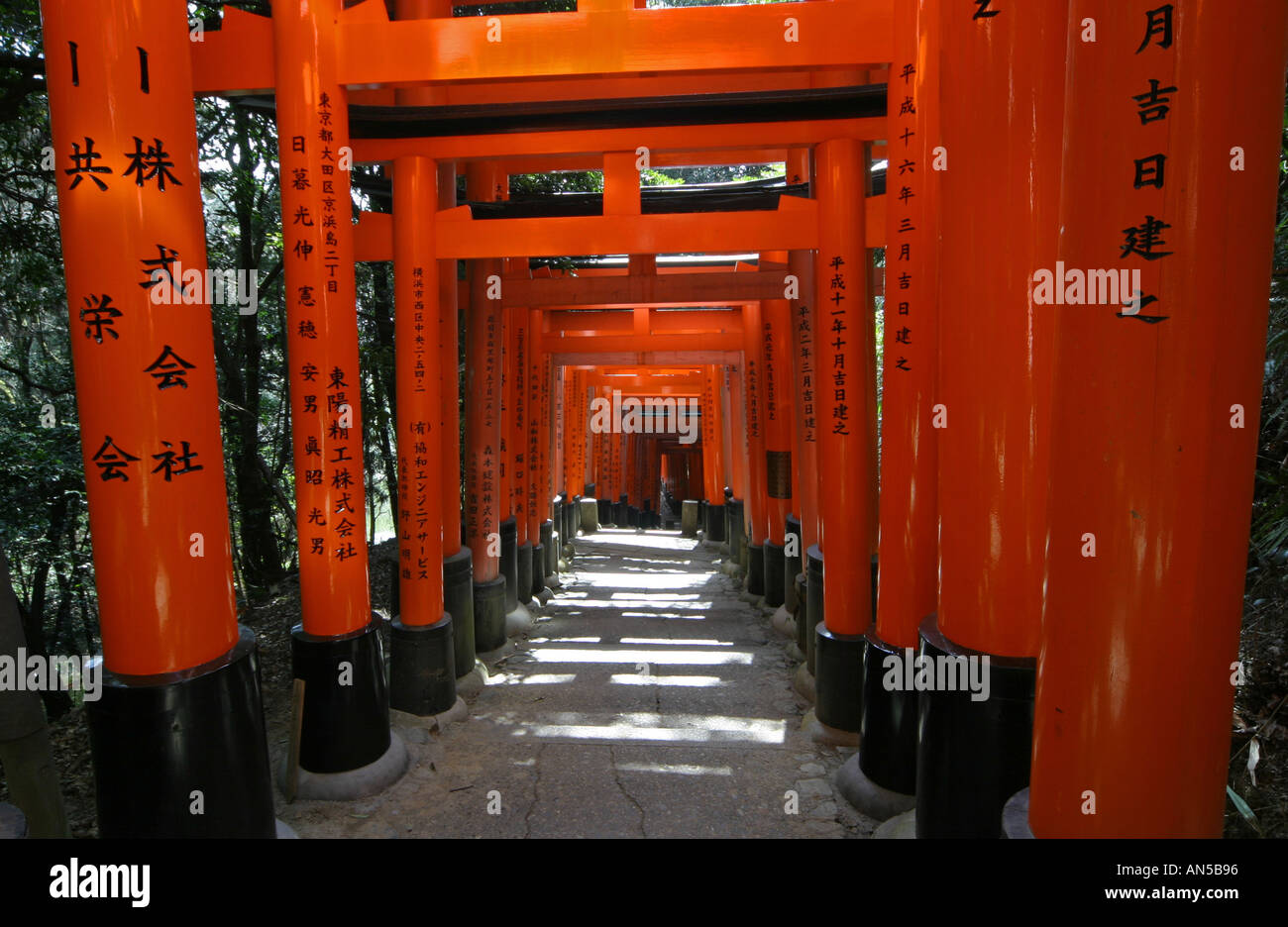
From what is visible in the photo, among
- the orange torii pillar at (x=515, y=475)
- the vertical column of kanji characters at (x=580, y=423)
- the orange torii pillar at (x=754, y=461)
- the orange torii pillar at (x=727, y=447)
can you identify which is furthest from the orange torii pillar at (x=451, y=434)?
the vertical column of kanji characters at (x=580, y=423)

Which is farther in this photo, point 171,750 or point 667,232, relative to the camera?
point 667,232

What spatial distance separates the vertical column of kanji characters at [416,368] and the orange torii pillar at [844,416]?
8.23 feet

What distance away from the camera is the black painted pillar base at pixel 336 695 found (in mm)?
3910

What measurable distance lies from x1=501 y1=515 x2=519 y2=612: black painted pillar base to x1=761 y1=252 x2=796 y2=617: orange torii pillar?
9.66 feet

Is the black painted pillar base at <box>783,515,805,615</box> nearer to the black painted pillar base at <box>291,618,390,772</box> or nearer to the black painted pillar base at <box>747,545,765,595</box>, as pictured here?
the black painted pillar base at <box>747,545,765,595</box>

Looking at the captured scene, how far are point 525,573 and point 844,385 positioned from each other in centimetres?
548

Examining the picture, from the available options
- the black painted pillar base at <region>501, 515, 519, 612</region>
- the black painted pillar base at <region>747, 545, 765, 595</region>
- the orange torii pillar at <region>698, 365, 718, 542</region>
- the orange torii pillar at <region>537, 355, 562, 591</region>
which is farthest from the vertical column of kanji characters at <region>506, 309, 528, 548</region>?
the orange torii pillar at <region>698, 365, 718, 542</region>

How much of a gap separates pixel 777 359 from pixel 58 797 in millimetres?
6871

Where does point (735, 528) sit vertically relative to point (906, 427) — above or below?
below

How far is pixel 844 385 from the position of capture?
4273mm

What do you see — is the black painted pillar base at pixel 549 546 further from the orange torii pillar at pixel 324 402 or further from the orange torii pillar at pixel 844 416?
the orange torii pillar at pixel 844 416

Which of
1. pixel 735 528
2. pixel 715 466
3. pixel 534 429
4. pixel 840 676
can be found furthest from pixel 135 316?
pixel 715 466

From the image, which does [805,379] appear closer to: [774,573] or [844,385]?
[844,385]
